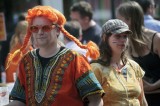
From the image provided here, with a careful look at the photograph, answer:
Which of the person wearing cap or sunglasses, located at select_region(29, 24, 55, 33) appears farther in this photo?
the person wearing cap

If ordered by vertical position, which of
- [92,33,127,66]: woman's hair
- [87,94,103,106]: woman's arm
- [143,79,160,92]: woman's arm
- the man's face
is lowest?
[143,79,160,92]: woman's arm

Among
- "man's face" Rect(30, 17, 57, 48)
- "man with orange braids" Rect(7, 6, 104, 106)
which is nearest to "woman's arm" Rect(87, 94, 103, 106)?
"man with orange braids" Rect(7, 6, 104, 106)

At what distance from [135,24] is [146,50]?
29 centimetres

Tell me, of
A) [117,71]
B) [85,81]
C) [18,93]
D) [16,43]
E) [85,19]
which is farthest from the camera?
[85,19]

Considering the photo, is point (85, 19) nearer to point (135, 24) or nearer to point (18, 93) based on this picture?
point (135, 24)

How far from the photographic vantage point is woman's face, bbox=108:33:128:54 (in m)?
4.07

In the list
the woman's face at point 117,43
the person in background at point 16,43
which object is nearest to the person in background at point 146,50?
the woman's face at point 117,43

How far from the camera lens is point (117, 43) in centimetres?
407

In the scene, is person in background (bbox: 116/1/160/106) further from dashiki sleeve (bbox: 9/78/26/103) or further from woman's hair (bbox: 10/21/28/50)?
woman's hair (bbox: 10/21/28/50)

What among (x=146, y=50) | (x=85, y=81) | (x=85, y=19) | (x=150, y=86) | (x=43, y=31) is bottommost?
(x=150, y=86)

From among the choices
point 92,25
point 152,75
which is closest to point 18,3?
point 92,25

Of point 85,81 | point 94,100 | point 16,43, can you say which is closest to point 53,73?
point 85,81

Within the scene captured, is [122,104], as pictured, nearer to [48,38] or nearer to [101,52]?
[101,52]

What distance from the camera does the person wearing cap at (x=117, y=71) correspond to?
392cm
